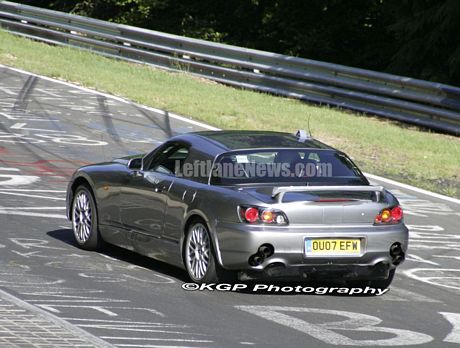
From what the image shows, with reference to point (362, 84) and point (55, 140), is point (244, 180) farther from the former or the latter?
point (362, 84)

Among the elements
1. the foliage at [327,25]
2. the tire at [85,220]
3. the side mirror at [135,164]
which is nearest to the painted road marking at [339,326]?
the side mirror at [135,164]

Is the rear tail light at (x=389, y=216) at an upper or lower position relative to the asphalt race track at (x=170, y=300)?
upper

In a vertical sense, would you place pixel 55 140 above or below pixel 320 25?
below

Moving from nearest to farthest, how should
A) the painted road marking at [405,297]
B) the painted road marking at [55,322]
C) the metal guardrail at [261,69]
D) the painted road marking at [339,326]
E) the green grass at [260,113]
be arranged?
the painted road marking at [55,322]
the painted road marking at [339,326]
the painted road marking at [405,297]
the green grass at [260,113]
the metal guardrail at [261,69]

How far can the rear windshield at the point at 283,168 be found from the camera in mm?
9820

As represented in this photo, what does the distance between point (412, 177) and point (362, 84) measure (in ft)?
20.9

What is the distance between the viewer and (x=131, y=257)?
1117 centimetres

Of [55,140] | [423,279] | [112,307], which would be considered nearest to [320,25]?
[55,140]

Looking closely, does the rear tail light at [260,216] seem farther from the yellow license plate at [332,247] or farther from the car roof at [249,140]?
the car roof at [249,140]

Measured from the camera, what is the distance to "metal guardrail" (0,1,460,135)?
878 inches

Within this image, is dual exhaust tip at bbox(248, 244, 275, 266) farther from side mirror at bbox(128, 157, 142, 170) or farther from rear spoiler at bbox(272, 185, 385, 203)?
side mirror at bbox(128, 157, 142, 170)

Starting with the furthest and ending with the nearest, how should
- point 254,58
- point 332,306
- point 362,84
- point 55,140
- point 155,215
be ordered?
point 254,58, point 362,84, point 55,140, point 155,215, point 332,306

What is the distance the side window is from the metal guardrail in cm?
1181

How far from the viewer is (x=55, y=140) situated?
18656mm
